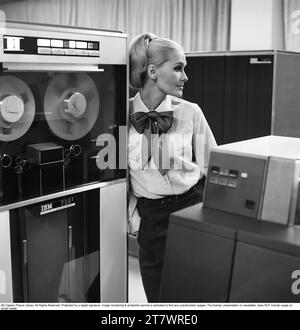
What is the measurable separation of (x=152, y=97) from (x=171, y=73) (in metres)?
0.11

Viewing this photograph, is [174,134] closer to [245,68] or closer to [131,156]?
[131,156]

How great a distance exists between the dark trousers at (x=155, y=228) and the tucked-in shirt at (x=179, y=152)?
0.10 feet

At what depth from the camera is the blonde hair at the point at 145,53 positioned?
1536 mm

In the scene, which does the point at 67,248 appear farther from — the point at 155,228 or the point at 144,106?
the point at 144,106

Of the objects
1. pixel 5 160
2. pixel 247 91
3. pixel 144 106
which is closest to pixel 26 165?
pixel 5 160

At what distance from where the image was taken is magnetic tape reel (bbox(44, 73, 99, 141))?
145cm

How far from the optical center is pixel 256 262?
773 mm

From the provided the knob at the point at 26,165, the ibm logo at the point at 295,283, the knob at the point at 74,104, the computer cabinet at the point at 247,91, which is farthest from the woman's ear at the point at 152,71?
the computer cabinet at the point at 247,91

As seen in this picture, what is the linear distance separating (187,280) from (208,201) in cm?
17

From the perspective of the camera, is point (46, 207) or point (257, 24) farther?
point (257, 24)

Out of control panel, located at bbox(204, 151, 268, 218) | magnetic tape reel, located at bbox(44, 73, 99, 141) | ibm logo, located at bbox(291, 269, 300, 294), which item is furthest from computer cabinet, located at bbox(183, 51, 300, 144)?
ibm logo, located at bbox(291, 269, 300, 294)

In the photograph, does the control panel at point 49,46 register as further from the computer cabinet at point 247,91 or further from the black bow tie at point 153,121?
the computer cabinet at point 247,91

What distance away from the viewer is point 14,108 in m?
1.31

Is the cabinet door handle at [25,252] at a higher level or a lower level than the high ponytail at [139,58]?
lower
